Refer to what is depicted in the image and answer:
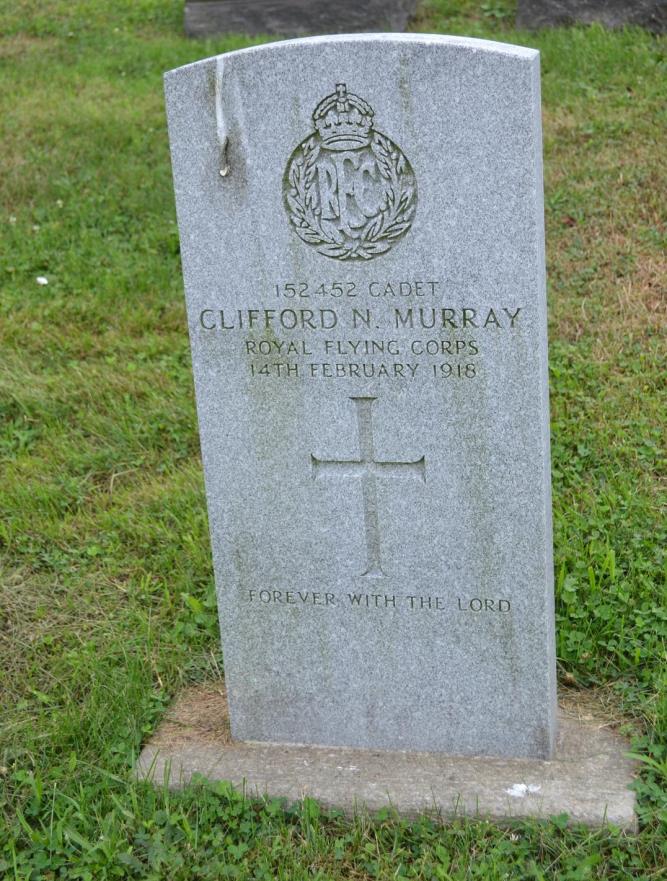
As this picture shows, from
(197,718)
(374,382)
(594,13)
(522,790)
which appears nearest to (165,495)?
(197,718)

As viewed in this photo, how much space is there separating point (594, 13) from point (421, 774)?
6.24 meters

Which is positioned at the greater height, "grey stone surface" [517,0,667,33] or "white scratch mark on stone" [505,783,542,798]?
"grey stone surface" [517,0,667,33]

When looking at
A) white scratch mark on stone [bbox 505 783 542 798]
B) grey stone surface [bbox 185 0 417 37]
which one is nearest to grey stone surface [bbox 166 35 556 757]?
white scratch mark on stone [bbox 505 783 542 798]

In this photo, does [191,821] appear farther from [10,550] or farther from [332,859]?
[10,550]

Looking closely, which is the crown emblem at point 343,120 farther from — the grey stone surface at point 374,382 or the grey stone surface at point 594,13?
the grey stone surface at point 594,13

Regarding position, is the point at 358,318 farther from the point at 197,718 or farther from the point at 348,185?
the point at 197,718

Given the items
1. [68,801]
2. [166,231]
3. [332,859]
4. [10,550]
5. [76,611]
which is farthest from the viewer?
[166,231]

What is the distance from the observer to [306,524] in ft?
9.45

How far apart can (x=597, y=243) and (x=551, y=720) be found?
321 cm

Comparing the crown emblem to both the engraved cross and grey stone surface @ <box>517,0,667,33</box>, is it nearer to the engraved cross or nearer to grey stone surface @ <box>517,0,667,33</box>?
the engraved cross

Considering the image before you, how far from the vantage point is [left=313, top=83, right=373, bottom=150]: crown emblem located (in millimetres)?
2467

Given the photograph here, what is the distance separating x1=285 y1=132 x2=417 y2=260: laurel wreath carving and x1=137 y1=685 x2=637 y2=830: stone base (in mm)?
1334

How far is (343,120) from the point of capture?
2492 mm

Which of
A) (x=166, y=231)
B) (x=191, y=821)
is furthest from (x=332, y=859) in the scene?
(x=166, y=231)
